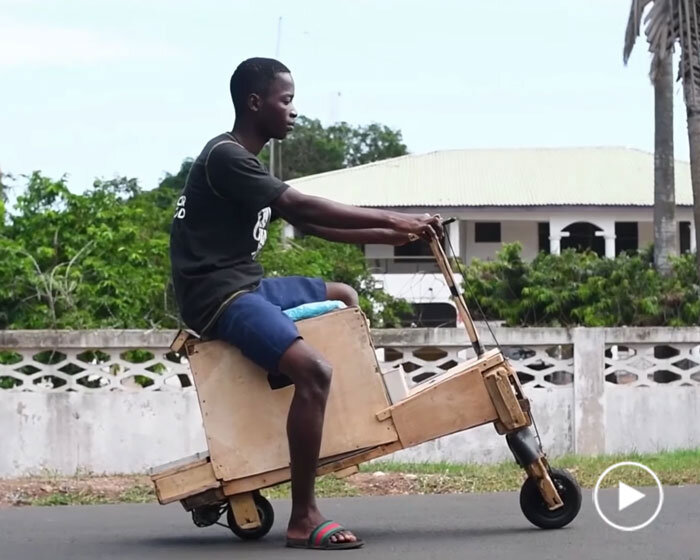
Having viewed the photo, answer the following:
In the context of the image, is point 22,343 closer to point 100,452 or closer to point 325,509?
point 100,452

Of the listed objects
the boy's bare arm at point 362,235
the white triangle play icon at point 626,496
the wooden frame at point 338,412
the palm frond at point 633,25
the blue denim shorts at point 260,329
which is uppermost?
the palm frond at point 633,25

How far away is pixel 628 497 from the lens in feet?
20.8

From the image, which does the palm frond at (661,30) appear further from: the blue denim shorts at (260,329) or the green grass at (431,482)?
the blue denim shorts at (260,329)

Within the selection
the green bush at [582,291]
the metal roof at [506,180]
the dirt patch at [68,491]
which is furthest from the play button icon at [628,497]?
the metal roof at [506,180]

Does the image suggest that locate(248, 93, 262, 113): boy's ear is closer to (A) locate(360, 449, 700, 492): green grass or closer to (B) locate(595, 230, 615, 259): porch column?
(A) locate(360, 449, 700, 492): green grass

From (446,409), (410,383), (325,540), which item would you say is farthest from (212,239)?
(410,383)

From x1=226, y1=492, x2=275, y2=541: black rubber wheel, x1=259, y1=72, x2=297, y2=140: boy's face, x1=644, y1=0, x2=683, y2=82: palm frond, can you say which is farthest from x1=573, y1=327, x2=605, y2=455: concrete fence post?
x1=644, y1=0, x2=683, y2=82: palm frond

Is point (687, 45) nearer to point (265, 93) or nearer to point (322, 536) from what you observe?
point (265, 93)

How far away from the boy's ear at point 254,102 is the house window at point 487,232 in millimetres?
37851

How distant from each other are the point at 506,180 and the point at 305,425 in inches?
1428

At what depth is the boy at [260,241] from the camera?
508cm

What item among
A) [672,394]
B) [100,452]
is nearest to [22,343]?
[100,452]

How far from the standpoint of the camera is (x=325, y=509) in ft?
21.1

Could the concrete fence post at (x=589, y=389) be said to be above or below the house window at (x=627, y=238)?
above
